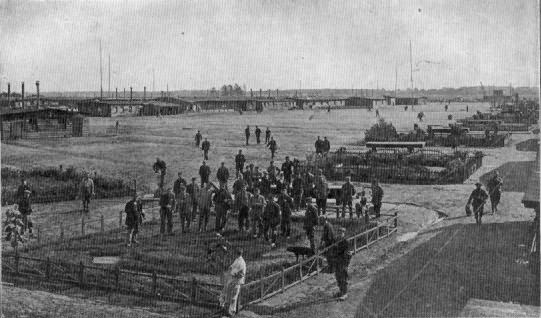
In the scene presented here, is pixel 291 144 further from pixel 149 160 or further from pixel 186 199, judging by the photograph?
pixel 186 199

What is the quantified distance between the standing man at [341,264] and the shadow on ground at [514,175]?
1380 cm

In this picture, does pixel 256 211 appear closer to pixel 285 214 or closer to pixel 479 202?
pixel 285 214

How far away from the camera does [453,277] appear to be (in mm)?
10469

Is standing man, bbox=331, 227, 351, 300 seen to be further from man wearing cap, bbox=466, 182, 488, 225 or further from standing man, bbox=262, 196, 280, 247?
man wearing cap, bbox=466, 182, 488, 225

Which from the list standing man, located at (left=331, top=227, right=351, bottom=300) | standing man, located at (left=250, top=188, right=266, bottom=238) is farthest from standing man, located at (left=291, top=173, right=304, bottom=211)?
standing man, located at (left=331, top=227, right=351, bottom=300)

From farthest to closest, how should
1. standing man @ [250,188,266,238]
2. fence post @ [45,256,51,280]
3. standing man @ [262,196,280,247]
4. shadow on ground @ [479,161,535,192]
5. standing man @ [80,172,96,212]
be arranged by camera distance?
shadow on ground @ [479,161,535,192], standing man @ [80,172,96,212], standing man @ [250,188,266,238], standing man @ [262,196,280,247], fence post @ [45,256,51,280]

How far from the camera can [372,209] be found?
1678cm

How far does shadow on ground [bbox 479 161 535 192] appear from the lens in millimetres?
21656

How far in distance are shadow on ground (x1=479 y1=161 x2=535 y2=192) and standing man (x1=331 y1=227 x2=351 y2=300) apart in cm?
1380

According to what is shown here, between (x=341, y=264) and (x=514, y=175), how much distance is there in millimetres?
18220

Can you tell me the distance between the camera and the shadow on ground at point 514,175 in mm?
21656

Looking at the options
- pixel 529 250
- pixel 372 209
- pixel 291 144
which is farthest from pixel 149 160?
pixel 529 250

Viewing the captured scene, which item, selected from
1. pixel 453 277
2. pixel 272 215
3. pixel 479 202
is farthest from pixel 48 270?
pixel 479 202

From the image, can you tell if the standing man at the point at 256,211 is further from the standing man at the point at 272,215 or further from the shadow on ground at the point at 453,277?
the shadow on ground at the point at 453,277
